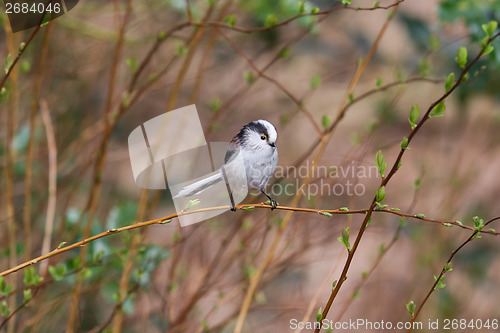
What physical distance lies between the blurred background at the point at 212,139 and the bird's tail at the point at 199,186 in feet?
0.78

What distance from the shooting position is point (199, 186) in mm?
669

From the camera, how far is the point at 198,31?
107 cm

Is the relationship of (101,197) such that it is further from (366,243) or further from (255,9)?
(366,243)

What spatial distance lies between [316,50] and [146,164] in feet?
3.46

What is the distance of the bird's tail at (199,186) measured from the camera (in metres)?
0.67

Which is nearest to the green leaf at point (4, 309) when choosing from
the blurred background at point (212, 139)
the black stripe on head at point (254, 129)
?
the blurred background at point (212, 139)

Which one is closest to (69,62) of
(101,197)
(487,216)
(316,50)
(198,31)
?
(101,197)

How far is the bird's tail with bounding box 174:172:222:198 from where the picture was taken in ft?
2.18

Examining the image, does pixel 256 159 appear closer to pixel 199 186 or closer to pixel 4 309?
pixel 199 186

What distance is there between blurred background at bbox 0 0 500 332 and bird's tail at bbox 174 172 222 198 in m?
0.24
